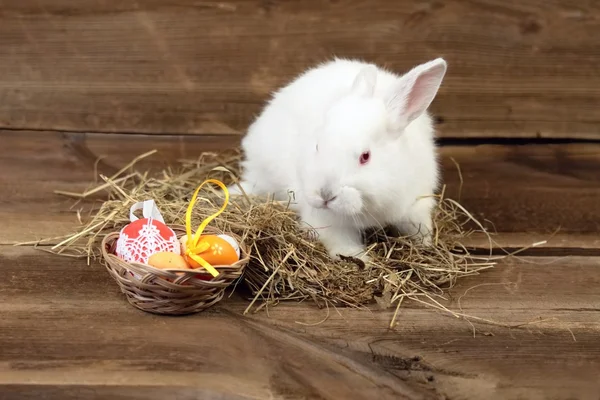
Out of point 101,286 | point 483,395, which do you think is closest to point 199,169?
point 101,286

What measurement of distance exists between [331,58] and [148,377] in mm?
1632

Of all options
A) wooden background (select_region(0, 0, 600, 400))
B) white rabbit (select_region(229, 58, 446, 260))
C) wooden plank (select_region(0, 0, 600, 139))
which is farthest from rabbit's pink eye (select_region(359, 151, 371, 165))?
wooden plank (select_region(0, 0, 600, 139))

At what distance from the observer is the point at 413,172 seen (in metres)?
2.21

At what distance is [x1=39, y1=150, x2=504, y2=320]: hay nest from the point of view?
213cm

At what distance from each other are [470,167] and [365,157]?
1.05 meters

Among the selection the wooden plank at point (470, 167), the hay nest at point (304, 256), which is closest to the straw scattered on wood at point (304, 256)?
the hay nest at point (304, 256)

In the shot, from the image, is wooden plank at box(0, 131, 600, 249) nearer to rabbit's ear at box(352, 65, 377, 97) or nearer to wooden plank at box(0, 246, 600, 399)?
wooden plank at box(0, 246, 600, 399)

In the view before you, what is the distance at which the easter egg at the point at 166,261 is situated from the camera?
192cm

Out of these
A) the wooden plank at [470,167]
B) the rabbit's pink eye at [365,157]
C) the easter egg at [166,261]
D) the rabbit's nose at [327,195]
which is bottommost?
the wooden plank at [470,167]

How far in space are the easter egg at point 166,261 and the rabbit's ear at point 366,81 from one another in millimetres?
726

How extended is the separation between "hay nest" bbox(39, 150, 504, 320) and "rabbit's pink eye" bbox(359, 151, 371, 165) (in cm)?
31

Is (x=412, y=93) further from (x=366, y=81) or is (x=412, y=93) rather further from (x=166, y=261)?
(x=166, y=261)

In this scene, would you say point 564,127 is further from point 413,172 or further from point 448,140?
point 413,172

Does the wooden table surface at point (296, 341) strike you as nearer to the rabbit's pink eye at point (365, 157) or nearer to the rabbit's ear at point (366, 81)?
the rabbit's pink eye at point (365, 157)
